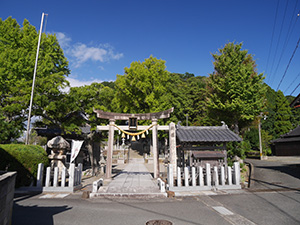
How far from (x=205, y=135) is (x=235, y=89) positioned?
10410mm

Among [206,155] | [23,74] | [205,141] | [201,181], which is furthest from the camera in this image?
[23,74]

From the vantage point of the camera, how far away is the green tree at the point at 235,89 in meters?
18.7

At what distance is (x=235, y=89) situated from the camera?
61.9ft

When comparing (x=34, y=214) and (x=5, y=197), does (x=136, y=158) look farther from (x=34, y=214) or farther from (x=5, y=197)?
(x=5, y=197)

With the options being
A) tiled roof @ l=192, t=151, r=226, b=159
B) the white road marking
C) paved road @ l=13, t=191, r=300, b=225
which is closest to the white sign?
paved road @ l=13, t=191, r=300, b=225

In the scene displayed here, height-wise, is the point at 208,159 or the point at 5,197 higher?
the point at 5,197

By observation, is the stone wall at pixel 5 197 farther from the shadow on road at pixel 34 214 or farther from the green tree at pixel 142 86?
the green tree at pixel 142 86

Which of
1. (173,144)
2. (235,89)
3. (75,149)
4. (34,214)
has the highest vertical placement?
(235,89)

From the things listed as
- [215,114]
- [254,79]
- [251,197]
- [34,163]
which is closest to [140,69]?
[215,114]

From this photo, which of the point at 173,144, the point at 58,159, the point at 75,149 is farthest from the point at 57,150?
the point at 173,144

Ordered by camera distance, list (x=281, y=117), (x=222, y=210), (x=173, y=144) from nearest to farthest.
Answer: (x=222, y=210) → (x=173, y=144) → (x=281, y=117)

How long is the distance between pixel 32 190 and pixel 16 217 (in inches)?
150

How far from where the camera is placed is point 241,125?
71.6 feet

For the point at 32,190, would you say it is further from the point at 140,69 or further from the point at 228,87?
the point at 140,69
